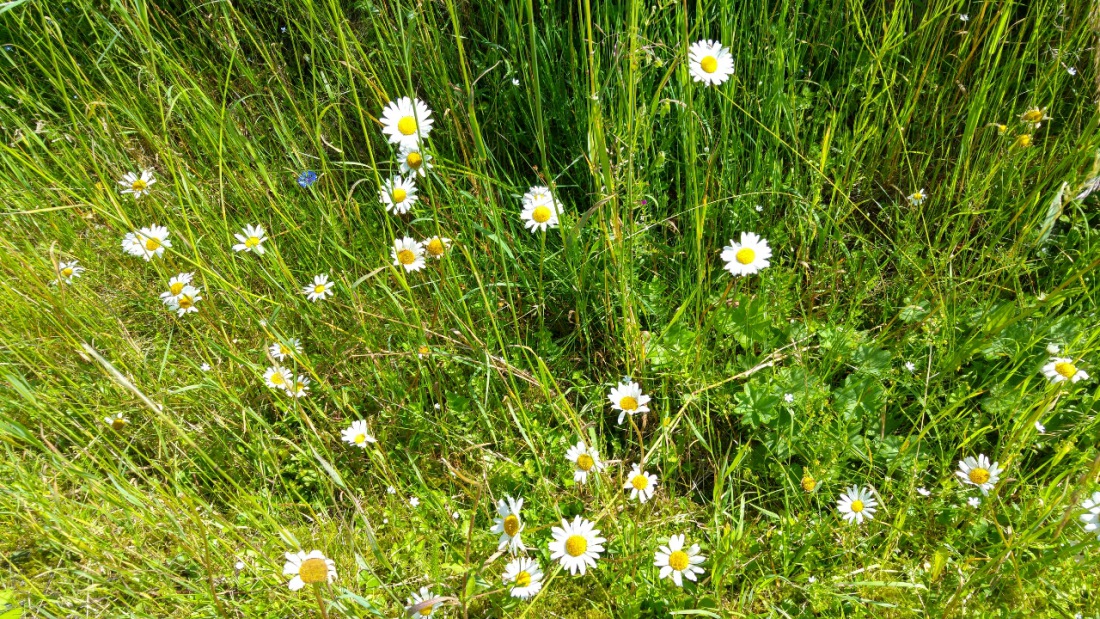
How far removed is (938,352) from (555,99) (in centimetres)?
128

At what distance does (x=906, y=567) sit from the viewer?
132cm

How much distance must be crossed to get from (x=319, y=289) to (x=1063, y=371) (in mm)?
1857

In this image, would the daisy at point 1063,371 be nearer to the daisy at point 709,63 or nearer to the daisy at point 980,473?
the daisy at point 980,473

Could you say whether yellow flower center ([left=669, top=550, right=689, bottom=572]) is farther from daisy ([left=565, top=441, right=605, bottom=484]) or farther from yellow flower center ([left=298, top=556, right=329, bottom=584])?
yellow flower center ([left=298, top=556, right=329, bottom=584])

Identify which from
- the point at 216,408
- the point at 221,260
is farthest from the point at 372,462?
the point at 221,260

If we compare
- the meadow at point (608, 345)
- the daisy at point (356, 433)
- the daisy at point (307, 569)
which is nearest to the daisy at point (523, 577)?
the meadow at point (608, 345)

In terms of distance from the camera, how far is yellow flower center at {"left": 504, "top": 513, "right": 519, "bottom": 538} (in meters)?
1.27

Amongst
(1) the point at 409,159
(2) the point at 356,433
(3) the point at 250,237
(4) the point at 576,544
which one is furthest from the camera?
(3) the point at 250,237

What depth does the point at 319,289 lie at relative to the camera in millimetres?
1820

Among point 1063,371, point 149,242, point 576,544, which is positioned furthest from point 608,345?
point 149,242

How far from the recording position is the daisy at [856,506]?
4.57 feet

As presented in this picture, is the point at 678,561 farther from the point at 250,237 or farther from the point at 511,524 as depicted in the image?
the point at 250,237

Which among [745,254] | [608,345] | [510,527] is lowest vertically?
[510,527]

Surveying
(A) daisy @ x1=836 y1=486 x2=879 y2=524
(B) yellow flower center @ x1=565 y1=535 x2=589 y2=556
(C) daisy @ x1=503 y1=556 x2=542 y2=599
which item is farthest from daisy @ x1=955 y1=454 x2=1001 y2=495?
(C) daisy @ x1=503 y1=556 x2=542 y2=599
